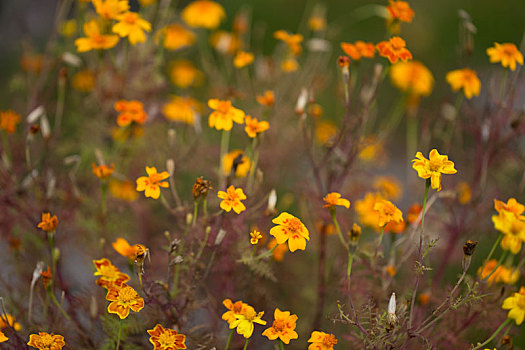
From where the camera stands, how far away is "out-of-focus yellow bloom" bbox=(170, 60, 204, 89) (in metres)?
2.47

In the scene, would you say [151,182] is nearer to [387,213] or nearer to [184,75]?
[387,213]

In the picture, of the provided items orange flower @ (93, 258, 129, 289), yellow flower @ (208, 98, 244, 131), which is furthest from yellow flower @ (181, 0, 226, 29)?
orange flower @ (93, 258, 129, 289)

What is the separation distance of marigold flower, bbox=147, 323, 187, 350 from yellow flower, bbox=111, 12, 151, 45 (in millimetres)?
758

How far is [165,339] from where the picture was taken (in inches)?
41.9

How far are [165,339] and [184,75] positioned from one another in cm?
162

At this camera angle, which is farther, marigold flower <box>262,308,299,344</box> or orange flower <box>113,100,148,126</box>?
orange flower <box>113,100,148,126</box>

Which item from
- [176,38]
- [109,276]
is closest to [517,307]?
[109,276]

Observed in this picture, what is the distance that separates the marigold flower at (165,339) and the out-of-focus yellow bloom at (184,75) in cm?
153

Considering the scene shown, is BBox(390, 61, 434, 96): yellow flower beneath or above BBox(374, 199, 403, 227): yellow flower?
beneath

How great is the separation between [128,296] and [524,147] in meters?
1.57

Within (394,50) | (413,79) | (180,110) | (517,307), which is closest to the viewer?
(517,307)

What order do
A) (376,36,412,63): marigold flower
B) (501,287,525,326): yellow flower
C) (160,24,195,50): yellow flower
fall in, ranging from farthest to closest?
(160,24,195,50): yellow flower < (376,36,412,63): marigold flower < (501,287,525,326): yellow flower

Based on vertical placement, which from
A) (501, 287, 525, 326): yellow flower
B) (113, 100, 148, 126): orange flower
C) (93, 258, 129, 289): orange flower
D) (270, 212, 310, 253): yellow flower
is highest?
(113, 100, 148, 126): orange flower

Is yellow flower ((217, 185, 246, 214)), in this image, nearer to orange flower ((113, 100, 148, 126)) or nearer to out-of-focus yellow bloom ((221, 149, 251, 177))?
out-of-focus yellow bloom ((221, 149, 251, 177))
